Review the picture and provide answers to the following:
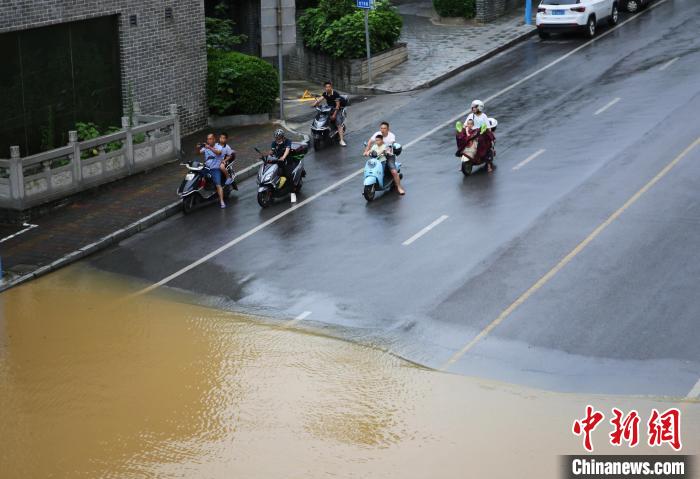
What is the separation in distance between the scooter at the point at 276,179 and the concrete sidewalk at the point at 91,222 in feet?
6.06

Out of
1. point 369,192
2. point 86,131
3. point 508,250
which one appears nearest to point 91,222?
point 86,131

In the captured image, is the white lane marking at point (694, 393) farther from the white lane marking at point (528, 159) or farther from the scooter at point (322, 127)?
the scooter at point (322, 127)

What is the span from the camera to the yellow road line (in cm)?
1744

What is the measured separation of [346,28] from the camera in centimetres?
3609

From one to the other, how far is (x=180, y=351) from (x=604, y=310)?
21.3ft

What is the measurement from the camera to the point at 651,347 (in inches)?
671

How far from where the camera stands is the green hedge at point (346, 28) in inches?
1414

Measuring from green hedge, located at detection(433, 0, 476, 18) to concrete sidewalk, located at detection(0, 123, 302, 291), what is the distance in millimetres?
16250

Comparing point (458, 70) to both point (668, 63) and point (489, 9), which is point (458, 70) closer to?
point (668, 63)

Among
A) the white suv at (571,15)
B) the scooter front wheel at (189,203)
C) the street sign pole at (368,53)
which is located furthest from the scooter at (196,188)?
the white suv at (571,15)

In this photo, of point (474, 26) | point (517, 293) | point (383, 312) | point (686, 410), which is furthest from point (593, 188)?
point (474, 26)

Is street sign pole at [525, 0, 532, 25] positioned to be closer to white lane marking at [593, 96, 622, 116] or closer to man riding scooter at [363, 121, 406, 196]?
white lane marking at [593, 96, 622, 116]

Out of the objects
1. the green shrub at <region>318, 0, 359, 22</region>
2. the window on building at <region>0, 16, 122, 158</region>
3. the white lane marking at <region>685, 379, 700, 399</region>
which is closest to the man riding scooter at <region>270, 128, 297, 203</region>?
the window on building at <region>0, 16, 122, 158</region>

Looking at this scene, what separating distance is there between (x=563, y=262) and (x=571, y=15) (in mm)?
19538
